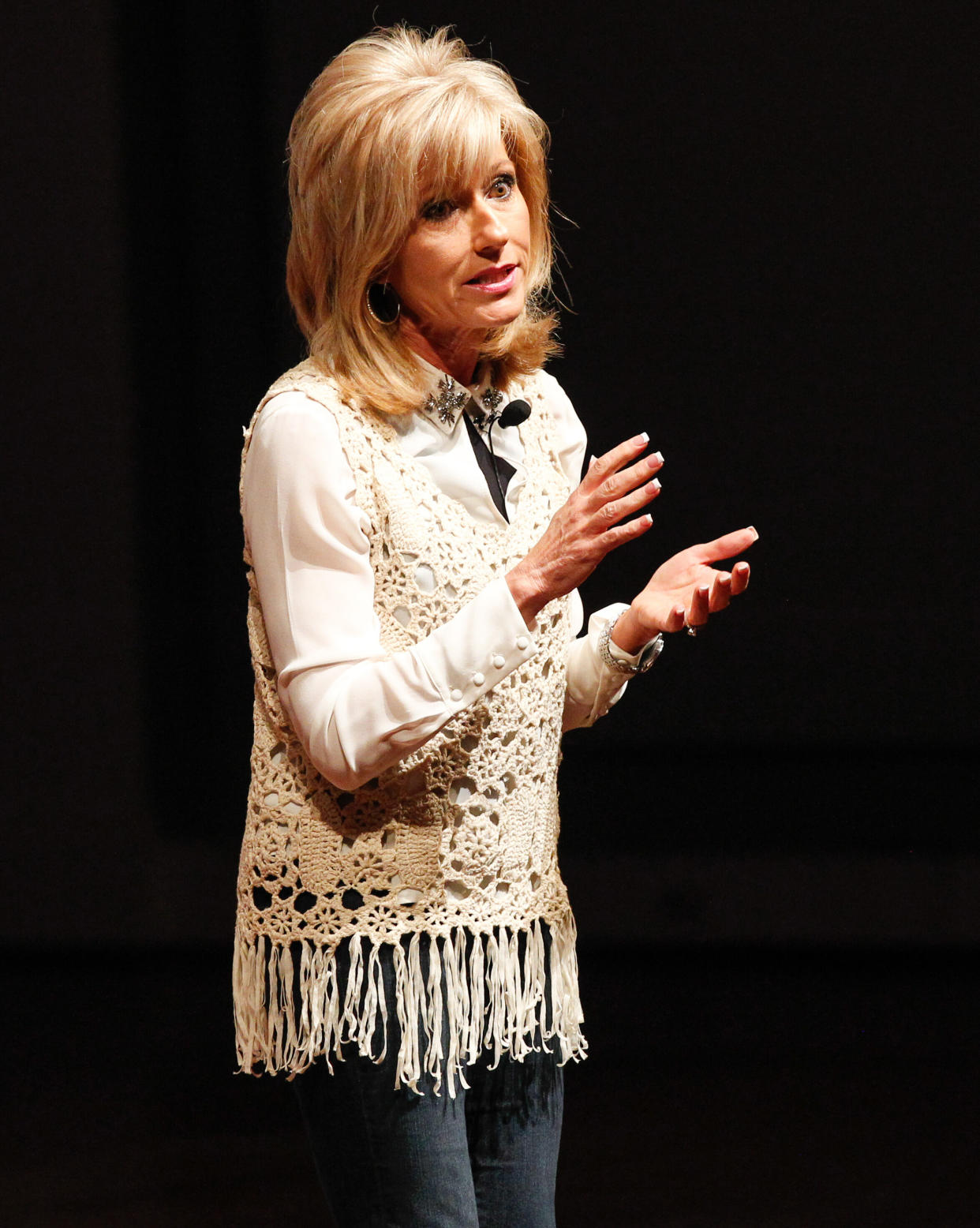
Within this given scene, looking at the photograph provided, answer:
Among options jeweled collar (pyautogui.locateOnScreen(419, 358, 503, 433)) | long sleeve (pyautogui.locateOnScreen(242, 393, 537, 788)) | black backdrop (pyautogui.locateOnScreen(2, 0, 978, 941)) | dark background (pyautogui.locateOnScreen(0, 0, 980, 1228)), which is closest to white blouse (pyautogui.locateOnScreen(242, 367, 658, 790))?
long sleeve (pyautogui.locateOnScreen(242, 393, 537, 788))

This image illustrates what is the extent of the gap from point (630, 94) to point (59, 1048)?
232cm

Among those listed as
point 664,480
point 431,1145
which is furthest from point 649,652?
point 664,480

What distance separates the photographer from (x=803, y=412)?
3.34 m

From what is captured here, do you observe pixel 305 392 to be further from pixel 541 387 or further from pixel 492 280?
pixel 541 387

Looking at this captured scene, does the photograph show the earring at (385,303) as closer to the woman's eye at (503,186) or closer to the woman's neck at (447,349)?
the woman's neck at (447,349)

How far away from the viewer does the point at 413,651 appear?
129cm

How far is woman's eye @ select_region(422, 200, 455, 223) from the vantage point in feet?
4.55

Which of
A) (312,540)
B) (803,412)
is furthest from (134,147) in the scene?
(312,540)

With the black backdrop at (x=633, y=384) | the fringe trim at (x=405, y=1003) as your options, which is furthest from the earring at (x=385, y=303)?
the black backdrop at (x=633, y=384)

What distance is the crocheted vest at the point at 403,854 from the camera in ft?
4.49

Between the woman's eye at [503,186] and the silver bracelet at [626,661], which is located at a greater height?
the woman's eye at [503,186]

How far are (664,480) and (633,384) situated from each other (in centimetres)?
22

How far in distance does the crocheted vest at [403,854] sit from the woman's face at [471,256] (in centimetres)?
12

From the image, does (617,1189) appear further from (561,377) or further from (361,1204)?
(561,377)
